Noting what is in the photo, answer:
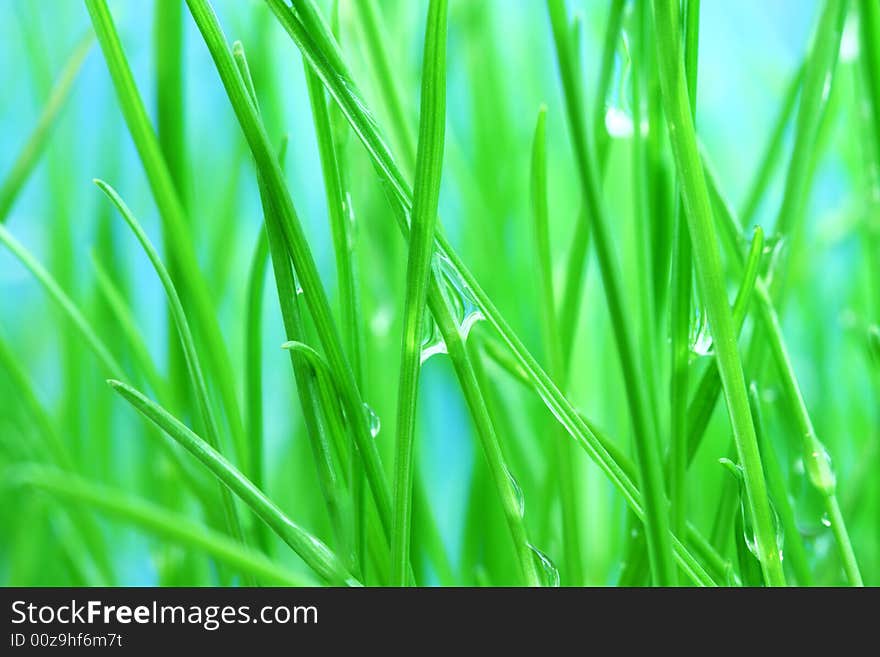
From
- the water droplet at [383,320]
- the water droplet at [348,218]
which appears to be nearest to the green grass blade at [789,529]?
the water droplet at [348,218]

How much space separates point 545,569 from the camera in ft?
0.70

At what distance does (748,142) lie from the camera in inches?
35.2

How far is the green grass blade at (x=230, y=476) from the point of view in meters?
0.17

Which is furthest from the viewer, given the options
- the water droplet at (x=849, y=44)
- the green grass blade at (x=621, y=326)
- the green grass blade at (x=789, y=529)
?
the water droplet at (x=849, y=44)

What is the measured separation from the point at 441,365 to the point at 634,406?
40 centimetres

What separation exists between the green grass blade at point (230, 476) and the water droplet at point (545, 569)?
0.18 ft

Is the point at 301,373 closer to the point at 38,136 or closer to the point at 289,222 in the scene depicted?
the point at 289,222

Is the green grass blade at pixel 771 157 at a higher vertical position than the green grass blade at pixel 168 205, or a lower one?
higher

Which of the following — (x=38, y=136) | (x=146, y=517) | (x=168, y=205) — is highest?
(x=38, y=136)

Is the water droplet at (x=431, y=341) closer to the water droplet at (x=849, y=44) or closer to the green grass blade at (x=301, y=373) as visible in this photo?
the green grass blade at (x=301, y=373)

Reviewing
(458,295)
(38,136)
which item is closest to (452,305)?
(458,295)

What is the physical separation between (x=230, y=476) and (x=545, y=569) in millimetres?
91

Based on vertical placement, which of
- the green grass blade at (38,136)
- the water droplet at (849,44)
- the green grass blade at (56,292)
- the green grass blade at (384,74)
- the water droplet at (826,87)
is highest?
the water droplet at (849,44)
